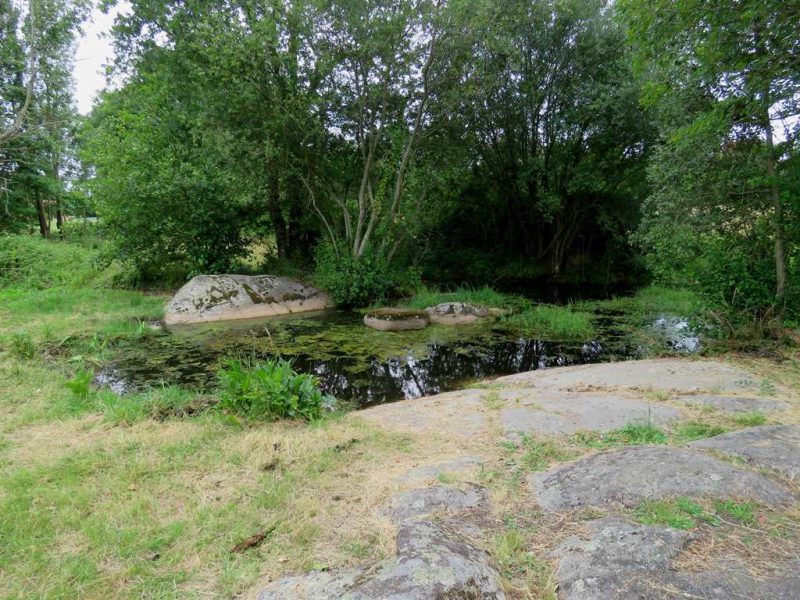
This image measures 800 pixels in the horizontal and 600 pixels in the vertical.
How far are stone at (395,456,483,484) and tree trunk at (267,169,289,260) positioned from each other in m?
11.8

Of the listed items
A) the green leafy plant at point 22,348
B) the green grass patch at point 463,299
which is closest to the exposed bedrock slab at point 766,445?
the green leafy plant at point 22,348

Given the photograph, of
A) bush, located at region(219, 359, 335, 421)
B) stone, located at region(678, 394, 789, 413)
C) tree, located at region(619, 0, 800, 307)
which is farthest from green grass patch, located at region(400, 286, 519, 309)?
bush, located at region(219, 359, 335, 421)

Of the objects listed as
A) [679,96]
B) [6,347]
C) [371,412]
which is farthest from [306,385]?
[679,96]

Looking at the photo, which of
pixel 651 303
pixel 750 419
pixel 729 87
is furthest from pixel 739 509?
pixel 651 303

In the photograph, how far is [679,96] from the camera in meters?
7.07

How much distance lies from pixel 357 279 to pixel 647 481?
35.9 feet

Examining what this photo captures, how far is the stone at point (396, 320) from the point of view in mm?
10352

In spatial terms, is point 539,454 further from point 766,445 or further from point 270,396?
point 270,396

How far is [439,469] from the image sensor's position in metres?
3.18

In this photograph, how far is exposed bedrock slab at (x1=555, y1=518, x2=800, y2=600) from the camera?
1794 millimetres

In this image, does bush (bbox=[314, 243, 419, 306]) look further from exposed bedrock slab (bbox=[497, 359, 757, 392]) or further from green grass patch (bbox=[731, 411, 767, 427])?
green grass patch (bbox=[731, 411, 767, 427])

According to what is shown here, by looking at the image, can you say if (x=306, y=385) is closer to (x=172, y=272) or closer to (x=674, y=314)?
(x=674, y=314)

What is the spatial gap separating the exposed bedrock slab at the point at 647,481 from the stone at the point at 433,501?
1.28ft

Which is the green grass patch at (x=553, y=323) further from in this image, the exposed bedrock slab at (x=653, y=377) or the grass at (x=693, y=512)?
the grass at (x=693, y=512)
